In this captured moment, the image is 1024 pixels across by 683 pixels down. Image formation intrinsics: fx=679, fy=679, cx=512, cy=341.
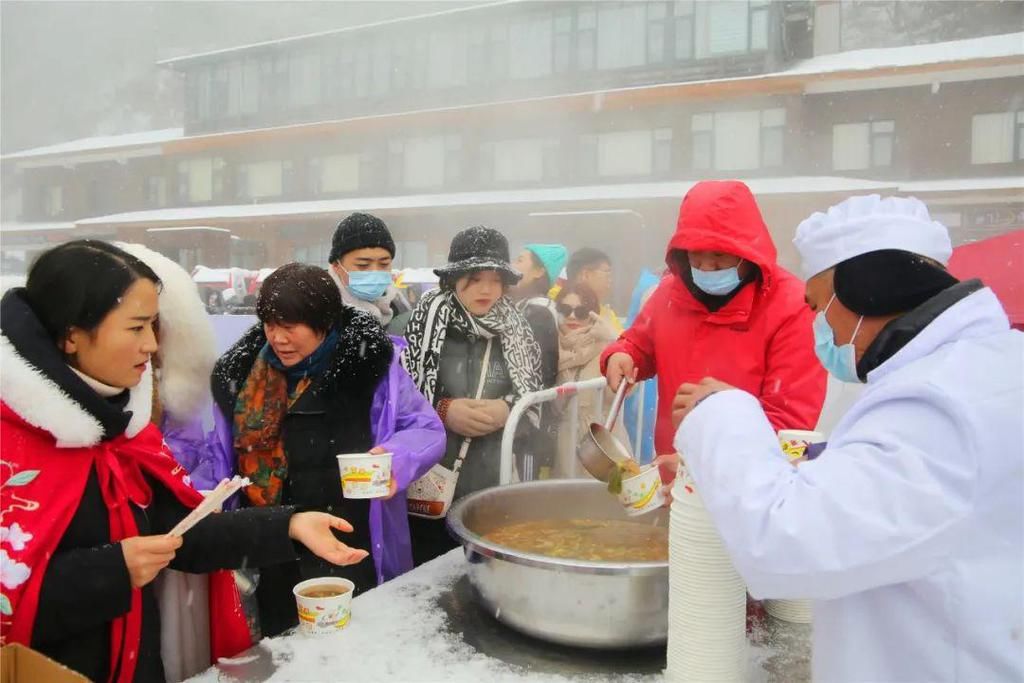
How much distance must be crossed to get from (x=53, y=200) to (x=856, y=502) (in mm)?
16190

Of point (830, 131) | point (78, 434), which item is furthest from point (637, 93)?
point (78, 434)

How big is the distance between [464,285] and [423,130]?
11548 millimetres

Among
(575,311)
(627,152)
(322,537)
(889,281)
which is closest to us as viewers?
(889,281)

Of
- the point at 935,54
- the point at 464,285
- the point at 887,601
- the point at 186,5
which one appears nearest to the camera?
the point at 887,601

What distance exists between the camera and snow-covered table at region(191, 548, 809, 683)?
1229mm

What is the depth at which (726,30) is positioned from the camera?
40.7 ft

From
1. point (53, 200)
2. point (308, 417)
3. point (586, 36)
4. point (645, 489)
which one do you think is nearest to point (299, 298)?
point (308, 417)

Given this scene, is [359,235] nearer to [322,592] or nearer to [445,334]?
[445,334]

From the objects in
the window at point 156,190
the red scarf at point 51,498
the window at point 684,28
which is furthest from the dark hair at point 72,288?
the window at point 156,190

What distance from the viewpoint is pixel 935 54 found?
1130 centimetres

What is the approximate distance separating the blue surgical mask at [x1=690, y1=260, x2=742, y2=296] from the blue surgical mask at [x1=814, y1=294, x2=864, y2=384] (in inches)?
34.2

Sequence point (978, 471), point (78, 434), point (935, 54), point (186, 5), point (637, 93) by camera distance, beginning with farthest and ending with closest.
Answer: point (637, 93) < point (935, 54) < point (186, 5) < point (78, 434) < point (978, 471)

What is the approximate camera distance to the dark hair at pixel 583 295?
452 centimetres

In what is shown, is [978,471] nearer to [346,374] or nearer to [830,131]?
[346,374]
